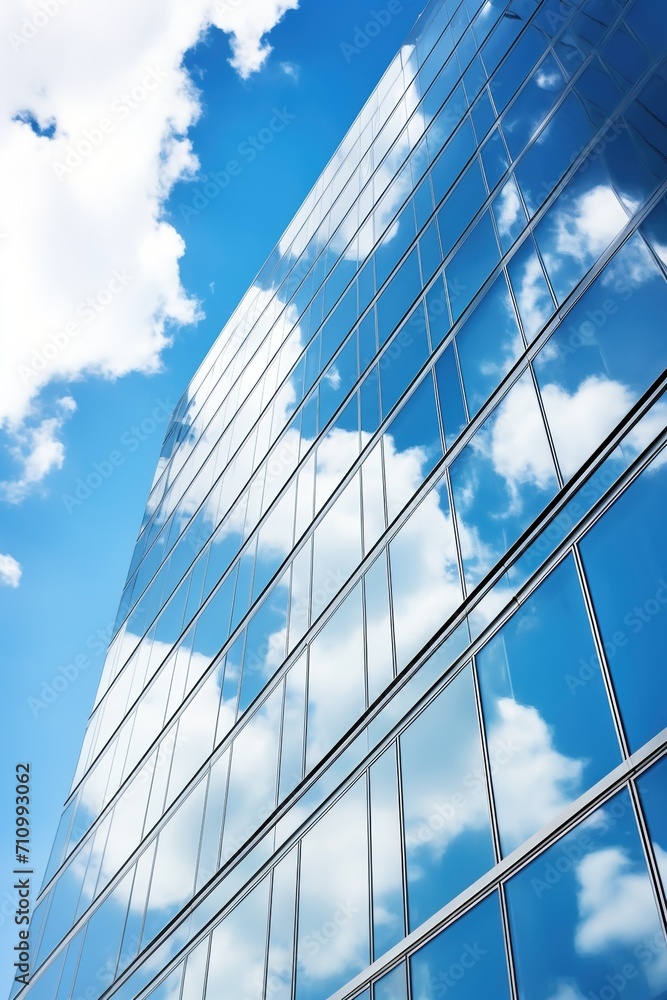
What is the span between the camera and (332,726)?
Result: 12.8 metres

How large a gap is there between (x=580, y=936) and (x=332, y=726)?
6.34 metres

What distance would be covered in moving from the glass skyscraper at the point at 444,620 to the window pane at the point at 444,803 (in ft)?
0.14

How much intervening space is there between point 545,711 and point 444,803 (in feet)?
6.18

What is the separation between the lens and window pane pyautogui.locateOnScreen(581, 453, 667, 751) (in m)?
7.32

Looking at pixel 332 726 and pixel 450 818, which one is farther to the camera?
pixel 332 726

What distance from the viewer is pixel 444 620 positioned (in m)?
11.1

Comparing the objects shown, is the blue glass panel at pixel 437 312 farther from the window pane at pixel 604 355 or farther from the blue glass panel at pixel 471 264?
the window pane at pixel 604 355

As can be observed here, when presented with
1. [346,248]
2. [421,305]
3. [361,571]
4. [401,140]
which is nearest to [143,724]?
[361,571]

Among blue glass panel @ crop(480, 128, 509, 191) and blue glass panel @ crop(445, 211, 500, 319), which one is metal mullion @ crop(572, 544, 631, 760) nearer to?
blue glass panel @ crop(445, 211, 500, 319)

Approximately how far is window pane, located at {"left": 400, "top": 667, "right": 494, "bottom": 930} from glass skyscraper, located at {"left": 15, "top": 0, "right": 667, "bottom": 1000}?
0.14ft

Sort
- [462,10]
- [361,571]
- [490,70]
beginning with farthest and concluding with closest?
1. [462,10]
2. [490,70]
3. [361,571]

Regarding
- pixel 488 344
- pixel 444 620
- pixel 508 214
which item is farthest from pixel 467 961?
pixel 508 214

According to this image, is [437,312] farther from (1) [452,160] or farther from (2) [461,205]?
(1) [452,160]

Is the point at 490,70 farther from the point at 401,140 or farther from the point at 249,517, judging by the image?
the point at 249,517
